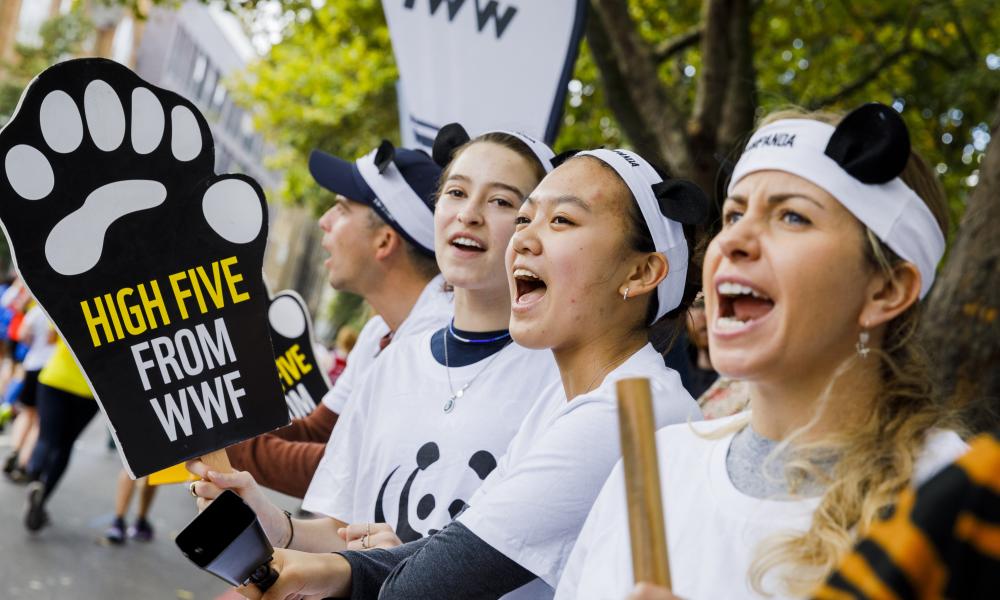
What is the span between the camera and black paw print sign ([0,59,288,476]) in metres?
2.18

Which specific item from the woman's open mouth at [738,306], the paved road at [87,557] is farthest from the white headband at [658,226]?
the paved road at [87,557]

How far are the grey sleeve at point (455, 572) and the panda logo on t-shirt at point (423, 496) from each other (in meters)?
0.47

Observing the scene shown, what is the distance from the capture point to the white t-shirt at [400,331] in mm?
3301

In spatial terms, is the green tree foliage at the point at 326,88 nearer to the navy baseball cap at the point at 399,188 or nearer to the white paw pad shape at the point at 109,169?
the navy baseball cap at the point at 399,188

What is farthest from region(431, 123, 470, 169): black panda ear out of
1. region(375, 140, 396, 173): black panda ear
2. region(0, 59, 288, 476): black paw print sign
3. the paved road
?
the paved road

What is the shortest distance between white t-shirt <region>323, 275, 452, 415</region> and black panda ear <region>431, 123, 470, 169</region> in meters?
0.42

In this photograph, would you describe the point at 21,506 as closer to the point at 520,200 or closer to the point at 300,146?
the point at 520,200

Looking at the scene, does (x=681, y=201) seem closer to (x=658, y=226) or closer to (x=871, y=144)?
(x=658, y=226)

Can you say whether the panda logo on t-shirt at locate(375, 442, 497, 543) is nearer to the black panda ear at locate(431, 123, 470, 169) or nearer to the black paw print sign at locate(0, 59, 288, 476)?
the black paw print sign at locate(0, 59, 288, 476)

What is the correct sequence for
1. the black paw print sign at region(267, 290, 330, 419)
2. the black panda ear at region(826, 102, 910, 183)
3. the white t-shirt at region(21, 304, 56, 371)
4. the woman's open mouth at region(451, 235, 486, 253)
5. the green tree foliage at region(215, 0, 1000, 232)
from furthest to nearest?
the green tree foliage at region(215, 0, 1000, 232), the white t-shirt at region(21, 304, 56, 371), the black paw print sign at region(267, 290, 330, 419), the woman's open mouth at region(451, 235, 486, 253), the black panda ear at region(826, 102, 910, 183)

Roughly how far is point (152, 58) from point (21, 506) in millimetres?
31183

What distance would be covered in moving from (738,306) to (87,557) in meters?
6.08

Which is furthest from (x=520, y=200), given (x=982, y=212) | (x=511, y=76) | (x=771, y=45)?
(x=771, y=45)

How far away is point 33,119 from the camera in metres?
2.16
